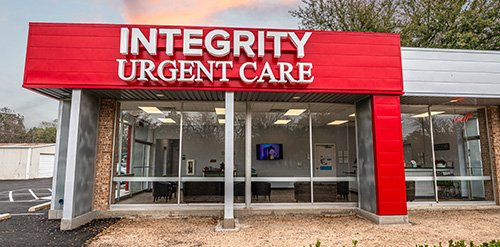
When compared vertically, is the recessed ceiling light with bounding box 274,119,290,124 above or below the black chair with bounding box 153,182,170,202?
above

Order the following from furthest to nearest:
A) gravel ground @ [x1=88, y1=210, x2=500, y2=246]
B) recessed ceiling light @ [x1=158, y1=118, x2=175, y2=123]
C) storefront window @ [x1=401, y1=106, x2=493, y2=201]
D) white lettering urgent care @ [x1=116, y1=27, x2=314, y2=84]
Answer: storefront window @ [x1=401, y1=106, x2=493, y2=201]
recessed ceiling light @ [x1=158, y1=118, x2=175, y2=123]
white lettering urgent care @ [x1=116, y1=27, x2=314, y2=84]
gravel ground @ [x1=88, y1=210, x2=500, y2=246]

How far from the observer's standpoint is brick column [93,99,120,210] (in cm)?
806

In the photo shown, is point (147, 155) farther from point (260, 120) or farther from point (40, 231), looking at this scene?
point (260, 120)

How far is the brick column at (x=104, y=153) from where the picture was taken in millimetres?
8062

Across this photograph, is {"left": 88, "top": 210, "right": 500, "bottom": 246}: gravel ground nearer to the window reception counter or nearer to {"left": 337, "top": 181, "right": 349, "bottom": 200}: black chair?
{"left": 337, "top": 181, "right": 349, "bottom": 200}: black chair

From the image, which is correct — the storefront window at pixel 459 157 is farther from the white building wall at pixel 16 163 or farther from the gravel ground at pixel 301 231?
the white building wall at pixel 16 163

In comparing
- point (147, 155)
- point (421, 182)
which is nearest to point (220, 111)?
point (147, 155)

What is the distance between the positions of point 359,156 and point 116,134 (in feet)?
22.0

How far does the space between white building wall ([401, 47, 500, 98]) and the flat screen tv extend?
12.4 feet

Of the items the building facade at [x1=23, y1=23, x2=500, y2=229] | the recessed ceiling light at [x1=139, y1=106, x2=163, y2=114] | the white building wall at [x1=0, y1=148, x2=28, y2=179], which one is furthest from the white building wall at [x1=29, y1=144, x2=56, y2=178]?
the recessed ceiling light at [x1=139, y1=106, x2=163, y2=114]

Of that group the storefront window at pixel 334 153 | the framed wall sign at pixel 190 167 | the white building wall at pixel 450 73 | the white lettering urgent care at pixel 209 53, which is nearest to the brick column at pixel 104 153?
the white lettering urgent care at pixel 209 53

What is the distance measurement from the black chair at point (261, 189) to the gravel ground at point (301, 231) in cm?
69

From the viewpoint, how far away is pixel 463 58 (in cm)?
809

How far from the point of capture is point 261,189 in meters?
8.50
